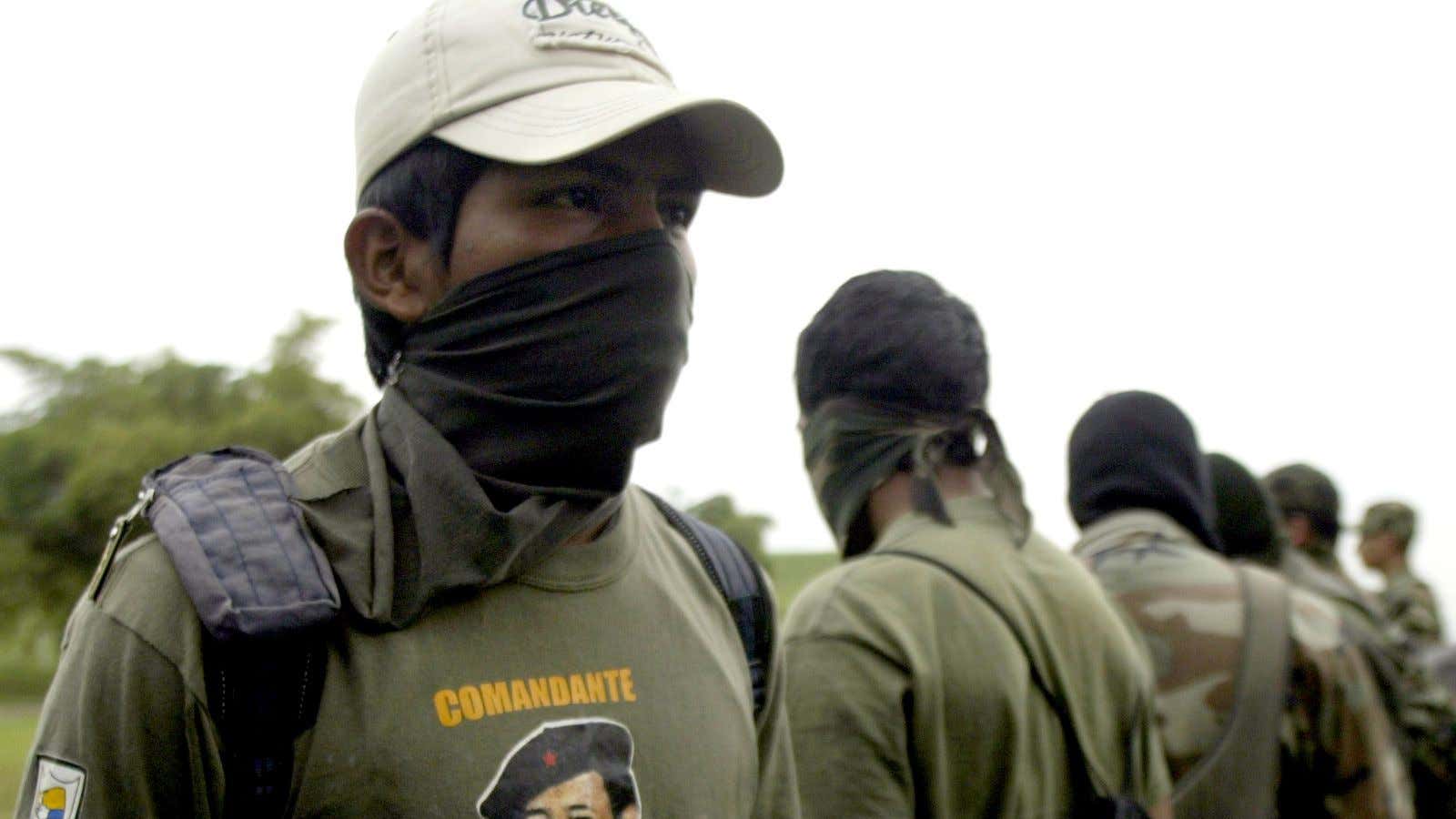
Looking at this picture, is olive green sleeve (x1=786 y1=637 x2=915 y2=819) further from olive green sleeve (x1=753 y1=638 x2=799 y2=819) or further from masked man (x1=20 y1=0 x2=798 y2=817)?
masked man (x1=20 y1=0 x2=798 y2=817)

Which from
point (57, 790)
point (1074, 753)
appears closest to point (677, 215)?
point (57, 790)

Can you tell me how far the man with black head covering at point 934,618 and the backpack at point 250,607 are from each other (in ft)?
3.65

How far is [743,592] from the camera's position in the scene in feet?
6.99

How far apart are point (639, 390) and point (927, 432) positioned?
1.01 m

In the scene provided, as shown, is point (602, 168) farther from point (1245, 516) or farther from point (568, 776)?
point (1245, 516)

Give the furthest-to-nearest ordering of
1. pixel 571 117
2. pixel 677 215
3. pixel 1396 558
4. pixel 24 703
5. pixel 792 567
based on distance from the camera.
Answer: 1. pixel 792 567
2. pixel 24 703
3. pixel 1396 558
4. pixel 677 215
5. pixel 571 117

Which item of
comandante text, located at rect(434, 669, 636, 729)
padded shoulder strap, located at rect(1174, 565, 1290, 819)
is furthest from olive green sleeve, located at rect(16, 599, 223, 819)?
padded shoulder strap, located at rect(1174, 565, 1290, 819)

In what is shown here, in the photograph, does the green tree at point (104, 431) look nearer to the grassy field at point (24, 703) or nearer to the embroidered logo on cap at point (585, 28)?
the grassy field at point (24, 703)

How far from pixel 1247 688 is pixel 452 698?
81.8 inches

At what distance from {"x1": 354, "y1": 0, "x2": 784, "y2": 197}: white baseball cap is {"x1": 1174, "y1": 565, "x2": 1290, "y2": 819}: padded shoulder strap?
6.08 ft

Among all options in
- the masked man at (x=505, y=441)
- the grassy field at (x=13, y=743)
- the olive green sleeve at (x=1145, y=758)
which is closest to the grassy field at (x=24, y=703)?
the grassy field at (x=13, y=743)

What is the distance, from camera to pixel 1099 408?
3.74 m

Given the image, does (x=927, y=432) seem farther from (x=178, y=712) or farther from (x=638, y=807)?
(x=178, y=712)

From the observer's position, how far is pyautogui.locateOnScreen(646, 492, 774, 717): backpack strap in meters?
2.11
